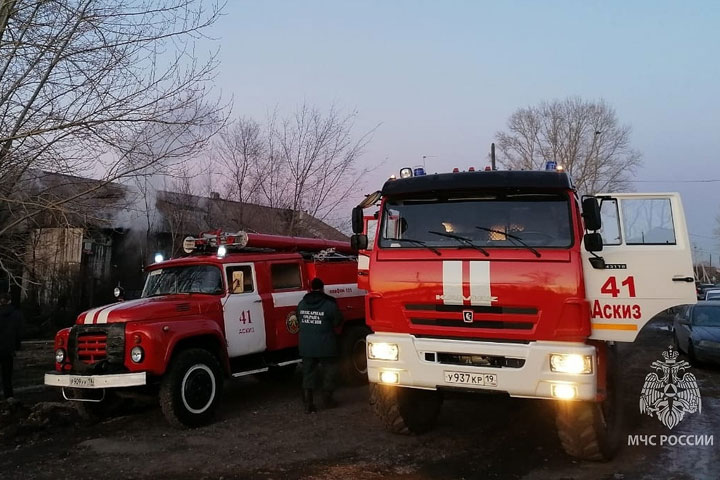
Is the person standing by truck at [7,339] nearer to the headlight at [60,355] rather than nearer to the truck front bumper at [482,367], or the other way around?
the headlight at [60,355]

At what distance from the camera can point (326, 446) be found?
20.6 ft

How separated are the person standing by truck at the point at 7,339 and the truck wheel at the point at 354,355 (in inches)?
202

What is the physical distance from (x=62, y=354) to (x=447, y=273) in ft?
16.8

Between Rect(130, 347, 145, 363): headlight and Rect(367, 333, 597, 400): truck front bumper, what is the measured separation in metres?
2.85

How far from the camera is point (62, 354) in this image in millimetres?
7234

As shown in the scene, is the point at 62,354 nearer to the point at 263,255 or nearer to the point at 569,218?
the point at 263,255

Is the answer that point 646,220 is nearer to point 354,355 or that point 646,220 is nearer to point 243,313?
point 243,313

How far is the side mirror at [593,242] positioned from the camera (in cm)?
510

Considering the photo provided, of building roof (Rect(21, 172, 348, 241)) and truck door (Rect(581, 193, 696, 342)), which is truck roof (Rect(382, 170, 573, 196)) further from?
building roof (Rect(21, 172, 348, 241))

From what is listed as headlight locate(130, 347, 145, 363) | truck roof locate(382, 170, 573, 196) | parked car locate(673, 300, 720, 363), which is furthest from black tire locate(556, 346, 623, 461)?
parked car locate(673, 300, 720, 363)

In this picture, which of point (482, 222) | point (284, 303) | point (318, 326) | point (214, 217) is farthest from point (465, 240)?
point (214, 217)

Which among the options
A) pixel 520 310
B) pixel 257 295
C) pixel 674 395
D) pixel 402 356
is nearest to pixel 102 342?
pixel 257 295

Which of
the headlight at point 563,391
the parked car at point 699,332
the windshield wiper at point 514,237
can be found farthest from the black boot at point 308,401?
the parked car at point 699,332

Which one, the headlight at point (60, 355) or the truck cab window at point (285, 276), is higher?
the truck cab window at point (285, 276)
